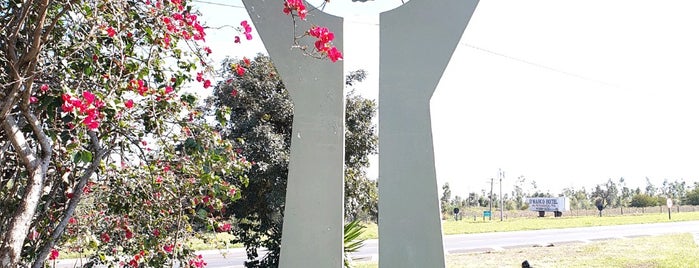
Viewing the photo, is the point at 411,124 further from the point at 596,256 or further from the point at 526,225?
the point at 526,225

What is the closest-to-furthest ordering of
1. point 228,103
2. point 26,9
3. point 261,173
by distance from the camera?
point 26,9
point 261,173
point 228,103

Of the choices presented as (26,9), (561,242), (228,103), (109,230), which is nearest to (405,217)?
(109,230)

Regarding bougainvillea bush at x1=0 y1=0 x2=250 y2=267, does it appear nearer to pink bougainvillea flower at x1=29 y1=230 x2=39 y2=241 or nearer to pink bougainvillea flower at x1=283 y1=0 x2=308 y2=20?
pink bougainvillea flower at x1=29 y1=230 x2=39 y2=241

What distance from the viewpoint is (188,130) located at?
99.6 inches

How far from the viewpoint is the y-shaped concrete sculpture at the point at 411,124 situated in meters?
3.69

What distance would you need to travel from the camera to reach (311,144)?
12.5 feet

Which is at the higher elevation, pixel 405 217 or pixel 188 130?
pixel 188 130

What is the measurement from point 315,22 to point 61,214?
211cm

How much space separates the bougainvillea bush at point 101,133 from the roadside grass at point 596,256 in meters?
6.56

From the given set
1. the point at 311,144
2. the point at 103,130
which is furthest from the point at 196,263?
the point at 103,130

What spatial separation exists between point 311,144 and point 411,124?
75 cm

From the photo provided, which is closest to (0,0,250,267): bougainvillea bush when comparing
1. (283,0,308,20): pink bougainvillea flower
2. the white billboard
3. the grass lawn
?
(283,0,308,20): pink bougainvillea flower

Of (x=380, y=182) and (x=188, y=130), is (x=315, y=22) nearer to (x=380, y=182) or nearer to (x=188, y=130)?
Result: (x=380, y=182)

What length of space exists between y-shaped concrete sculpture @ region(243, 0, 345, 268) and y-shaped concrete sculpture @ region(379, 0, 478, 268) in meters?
0.33
